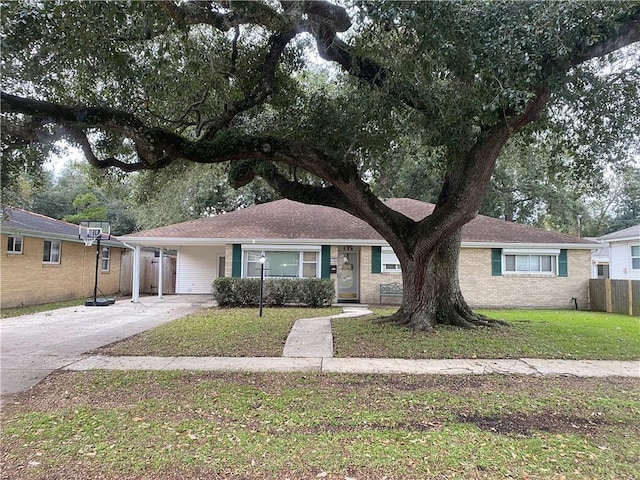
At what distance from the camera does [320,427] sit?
13.3 feet

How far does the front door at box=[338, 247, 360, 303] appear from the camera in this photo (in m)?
16.7

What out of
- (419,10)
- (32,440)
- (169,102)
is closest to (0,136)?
(169,102)

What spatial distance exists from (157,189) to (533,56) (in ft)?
33.2

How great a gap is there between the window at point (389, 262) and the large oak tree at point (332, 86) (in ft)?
18.1

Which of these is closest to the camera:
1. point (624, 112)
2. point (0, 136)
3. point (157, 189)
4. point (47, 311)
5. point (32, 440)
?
point (32, 440)

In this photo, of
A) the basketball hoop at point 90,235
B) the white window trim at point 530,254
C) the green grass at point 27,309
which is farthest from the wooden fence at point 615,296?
the green grass at point 27,309

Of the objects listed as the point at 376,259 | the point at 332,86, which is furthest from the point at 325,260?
the point at 332,86

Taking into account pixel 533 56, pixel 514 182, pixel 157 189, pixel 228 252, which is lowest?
pixel 228 252

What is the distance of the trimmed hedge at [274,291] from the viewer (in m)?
14.4

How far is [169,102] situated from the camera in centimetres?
905

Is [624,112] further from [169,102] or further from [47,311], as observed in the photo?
[47,311]

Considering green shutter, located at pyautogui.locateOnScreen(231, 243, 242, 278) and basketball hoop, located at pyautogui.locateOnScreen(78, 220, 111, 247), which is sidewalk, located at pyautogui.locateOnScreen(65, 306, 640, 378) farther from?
basketball hoop, located at pyautogui.locateOnScreen(78, 220, 111, 247)

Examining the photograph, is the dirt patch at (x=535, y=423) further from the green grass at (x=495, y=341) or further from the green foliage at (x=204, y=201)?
the green foliage at (x=204, y=201)

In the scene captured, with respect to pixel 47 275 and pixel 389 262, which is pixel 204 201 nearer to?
pixel 47 275
